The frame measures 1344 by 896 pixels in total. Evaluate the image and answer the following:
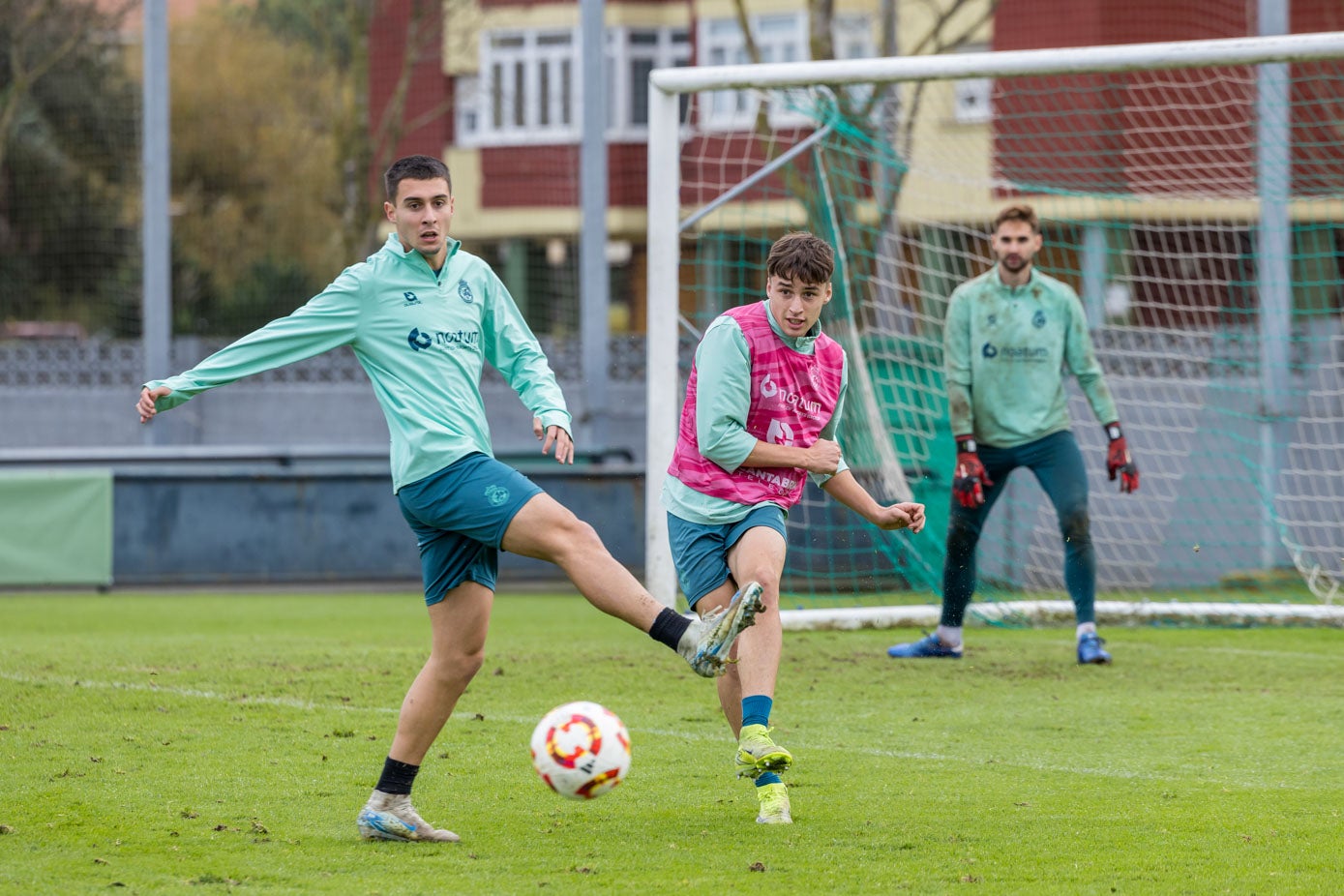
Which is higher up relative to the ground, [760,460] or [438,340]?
[438,340]

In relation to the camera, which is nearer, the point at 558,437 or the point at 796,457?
the point at 558,437

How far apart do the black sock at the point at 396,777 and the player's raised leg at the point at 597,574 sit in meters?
0.73

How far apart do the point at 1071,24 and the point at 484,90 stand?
7658 millimetres

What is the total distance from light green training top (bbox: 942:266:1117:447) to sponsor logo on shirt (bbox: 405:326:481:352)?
424cm

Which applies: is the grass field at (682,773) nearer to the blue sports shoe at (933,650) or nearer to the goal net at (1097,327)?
the blue sports shoe at (933,650)

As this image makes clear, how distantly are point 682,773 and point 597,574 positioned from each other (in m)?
1.40

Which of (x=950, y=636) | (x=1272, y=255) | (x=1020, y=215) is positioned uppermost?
(x=1272, y=255)

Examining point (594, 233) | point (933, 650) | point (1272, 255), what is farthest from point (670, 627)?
point (594, 233)

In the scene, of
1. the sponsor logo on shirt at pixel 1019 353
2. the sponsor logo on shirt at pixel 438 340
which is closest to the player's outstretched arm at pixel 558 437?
the sponsor logo on shirt at pixel 438 340

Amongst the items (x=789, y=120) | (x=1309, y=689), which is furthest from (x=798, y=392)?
(x=789, y=120)

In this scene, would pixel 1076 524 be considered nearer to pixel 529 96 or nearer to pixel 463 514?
pixel 463 514

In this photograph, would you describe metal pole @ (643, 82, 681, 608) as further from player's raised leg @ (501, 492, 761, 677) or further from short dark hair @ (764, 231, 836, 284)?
player's raised leg @ (501, 492, 761, 677)

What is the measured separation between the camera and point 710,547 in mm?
5188

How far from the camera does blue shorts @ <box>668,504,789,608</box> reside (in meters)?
5.15
